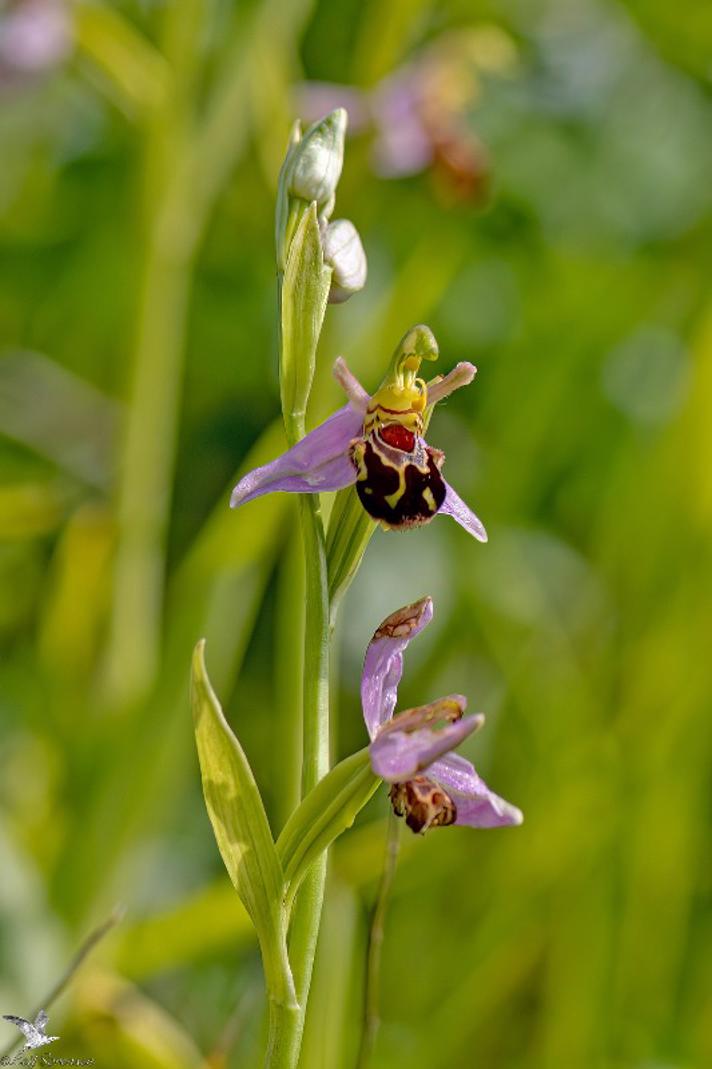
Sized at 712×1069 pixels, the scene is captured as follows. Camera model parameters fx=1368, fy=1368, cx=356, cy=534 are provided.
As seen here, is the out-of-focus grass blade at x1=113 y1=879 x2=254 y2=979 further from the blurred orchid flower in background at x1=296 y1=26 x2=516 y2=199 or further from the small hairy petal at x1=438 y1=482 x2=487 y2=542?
the blurred orchid flower in background at x1=296 y1=26 x2=516 y2=199

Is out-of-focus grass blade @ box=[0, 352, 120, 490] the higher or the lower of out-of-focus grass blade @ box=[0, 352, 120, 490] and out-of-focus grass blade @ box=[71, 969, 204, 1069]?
the higher

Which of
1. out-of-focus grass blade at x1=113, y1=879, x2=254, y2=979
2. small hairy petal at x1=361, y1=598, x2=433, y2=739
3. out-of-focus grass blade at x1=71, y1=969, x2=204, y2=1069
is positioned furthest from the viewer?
out-of-focus grass blade at x1=113, y1=879, x2=254, y2=979

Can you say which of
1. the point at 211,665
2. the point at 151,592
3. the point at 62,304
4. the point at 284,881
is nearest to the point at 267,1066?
the point at 284,881

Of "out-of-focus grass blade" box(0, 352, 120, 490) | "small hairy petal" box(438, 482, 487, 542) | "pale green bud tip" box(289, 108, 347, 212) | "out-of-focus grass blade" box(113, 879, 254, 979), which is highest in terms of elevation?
"pale green bud tip" box(289, 108, 347, 212)

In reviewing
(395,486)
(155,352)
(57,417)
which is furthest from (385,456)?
(57,417)

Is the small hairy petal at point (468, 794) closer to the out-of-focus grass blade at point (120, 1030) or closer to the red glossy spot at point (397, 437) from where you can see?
the red glossy spot at point (397, 437)

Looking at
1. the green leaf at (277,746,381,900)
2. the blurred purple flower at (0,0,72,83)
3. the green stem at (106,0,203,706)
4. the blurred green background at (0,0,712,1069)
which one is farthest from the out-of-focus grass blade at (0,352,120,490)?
the green leaf at (277,746,381,900)
